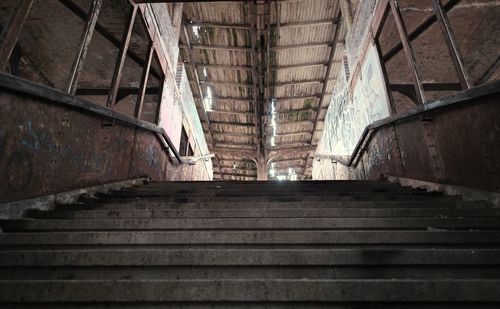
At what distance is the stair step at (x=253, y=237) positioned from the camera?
216cm

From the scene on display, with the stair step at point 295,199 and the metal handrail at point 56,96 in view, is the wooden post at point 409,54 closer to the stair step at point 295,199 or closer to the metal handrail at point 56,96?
the stair step at point 295,199

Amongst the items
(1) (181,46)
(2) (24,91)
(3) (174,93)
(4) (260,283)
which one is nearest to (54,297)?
(4) (260,283)

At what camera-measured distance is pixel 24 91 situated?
281cm

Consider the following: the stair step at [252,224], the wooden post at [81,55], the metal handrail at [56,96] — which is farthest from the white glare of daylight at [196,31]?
the stair step at [252,224]

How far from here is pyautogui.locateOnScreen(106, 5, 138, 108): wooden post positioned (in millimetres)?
4581

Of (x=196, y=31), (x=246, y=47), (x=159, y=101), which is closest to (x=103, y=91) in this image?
(x=159, y=101)

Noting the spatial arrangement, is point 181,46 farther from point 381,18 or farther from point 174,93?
point 381,18

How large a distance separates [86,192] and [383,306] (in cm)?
337

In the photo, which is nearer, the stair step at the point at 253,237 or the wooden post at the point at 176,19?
the stair step at the point at 253,237

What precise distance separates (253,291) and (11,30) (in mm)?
3291

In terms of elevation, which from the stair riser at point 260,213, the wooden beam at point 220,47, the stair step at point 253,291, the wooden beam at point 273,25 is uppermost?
the wooden beam at point 273,25

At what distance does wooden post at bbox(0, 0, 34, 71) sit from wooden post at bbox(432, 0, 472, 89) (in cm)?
487

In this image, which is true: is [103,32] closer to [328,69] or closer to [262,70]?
[262,70]

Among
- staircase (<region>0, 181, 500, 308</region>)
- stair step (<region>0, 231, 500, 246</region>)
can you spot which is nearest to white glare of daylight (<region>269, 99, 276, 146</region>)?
staircase (<region>0, 181, 500, 308</region>)
